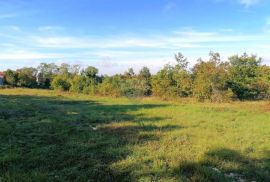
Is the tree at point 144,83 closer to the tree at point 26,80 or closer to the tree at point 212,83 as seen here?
the tree at point 212,83

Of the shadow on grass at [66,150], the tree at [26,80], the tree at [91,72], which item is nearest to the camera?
the shadow on grass at [66,150]

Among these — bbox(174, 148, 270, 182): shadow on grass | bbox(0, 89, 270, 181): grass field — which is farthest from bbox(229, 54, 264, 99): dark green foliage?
bbox(174, 148, 270, 182): shadow on grass

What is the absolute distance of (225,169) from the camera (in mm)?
5988

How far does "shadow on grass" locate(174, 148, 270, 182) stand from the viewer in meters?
5.43

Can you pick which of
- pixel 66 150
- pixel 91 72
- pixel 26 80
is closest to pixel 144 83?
pixel 91 72

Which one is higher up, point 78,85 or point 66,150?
point 78,85

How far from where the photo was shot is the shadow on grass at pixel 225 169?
5426 mm

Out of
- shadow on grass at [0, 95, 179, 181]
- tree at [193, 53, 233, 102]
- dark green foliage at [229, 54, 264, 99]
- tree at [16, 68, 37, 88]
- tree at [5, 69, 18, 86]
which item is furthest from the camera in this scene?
tree at [16, 68, 37, 88]

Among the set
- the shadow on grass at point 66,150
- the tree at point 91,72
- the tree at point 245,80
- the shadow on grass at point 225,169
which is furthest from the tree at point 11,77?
the shadow on grass at point 225,169

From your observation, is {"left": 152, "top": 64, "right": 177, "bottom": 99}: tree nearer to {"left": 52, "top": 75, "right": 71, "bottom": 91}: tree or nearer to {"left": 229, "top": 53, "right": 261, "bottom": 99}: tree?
{"left": 229, "top": 53, "right": 261, "bottom": 99}: tree

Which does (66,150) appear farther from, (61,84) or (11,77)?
(11,77)

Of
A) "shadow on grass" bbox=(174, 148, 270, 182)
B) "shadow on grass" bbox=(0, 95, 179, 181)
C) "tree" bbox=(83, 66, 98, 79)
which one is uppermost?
"tree" bbox=(83, 66, 98, 79)

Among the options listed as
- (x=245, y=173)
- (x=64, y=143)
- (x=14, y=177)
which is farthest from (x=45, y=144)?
(x=245, y=173)

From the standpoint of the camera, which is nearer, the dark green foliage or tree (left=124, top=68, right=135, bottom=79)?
the dark green foliage
